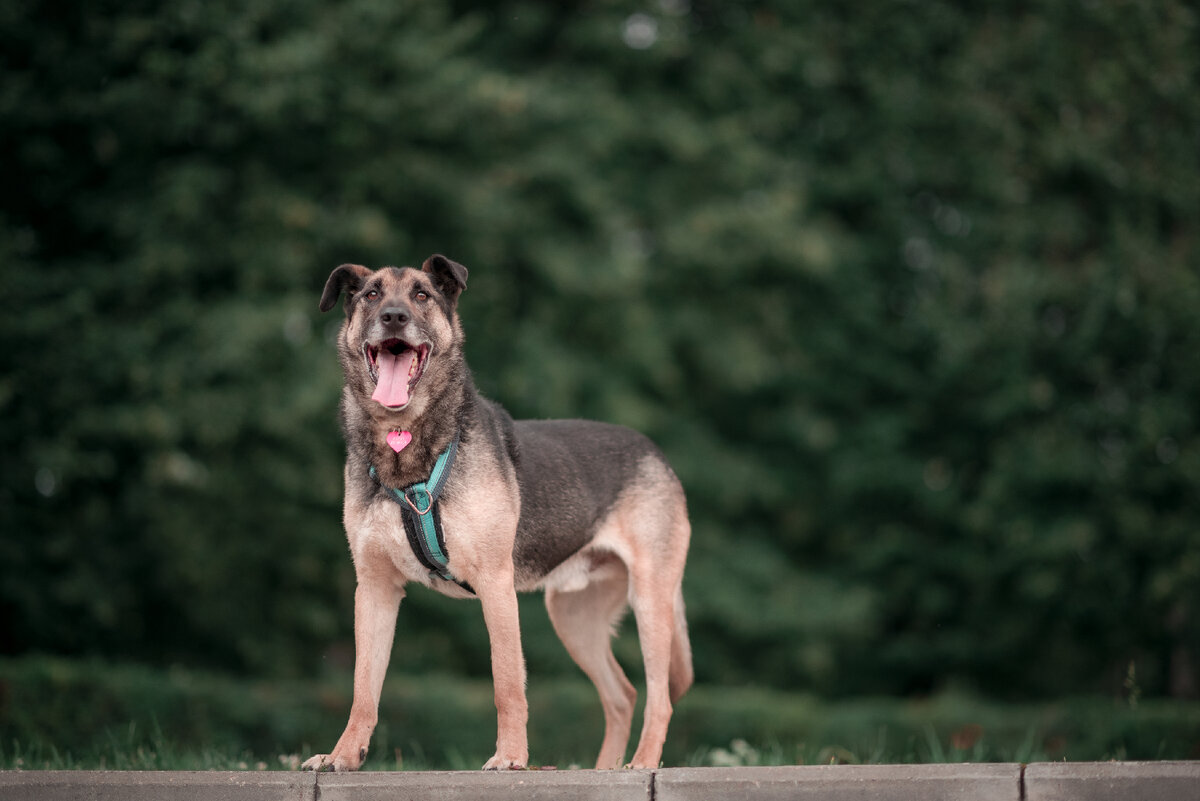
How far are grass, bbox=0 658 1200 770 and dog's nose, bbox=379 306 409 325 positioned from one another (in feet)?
19.4

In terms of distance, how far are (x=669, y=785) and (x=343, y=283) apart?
121 inches

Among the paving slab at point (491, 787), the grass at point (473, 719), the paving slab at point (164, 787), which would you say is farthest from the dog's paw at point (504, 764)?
the grass at point (473, 719)

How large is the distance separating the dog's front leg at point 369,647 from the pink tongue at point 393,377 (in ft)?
2.99

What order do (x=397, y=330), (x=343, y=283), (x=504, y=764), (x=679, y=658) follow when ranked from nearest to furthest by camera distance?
1. (x=504, y=764)
2. (x=397, y=330)
3. (x=343, y=283)
4. (x=679, y=658)

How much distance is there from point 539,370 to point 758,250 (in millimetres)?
4197

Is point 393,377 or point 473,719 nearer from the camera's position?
point 393,377

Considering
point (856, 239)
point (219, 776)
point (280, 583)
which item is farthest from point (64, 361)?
point (856, 239)

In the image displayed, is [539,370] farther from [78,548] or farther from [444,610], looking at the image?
[78,548]

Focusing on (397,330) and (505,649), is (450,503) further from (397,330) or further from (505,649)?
(397,330)

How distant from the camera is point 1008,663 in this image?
2020 cm

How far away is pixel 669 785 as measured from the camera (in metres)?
4.86

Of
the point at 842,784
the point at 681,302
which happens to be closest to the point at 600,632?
the point at 842,784

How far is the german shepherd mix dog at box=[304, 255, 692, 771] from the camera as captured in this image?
5.82m

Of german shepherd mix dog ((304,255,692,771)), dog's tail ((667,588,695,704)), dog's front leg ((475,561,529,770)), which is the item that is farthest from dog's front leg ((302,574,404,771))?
dog's tail ((667,588,695,704))
